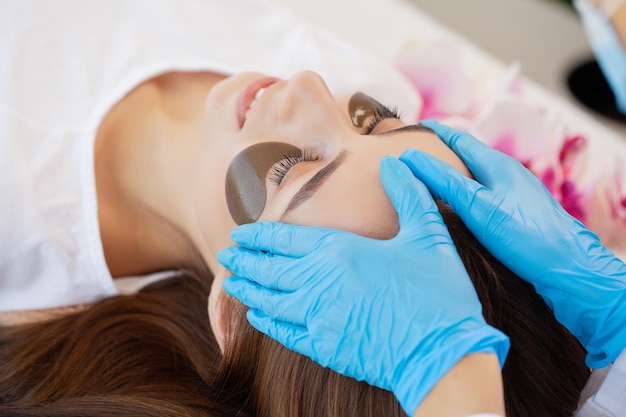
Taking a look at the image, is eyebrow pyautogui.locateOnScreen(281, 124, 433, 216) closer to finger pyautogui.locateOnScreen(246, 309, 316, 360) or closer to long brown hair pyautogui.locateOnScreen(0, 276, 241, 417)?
finger pyautogui.locateOnScreen(246, 309, 316, 360)

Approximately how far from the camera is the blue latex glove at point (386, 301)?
2.06 ft

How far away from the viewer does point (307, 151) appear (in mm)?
855

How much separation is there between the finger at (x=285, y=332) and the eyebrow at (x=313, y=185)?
0.15 m

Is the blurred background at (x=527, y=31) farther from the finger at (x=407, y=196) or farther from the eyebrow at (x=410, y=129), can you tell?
the finger at (x=407, y=196)

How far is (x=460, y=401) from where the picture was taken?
58cm

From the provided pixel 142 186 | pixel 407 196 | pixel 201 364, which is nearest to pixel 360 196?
pixel 407 196

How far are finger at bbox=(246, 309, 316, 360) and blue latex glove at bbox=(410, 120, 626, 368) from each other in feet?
0.83

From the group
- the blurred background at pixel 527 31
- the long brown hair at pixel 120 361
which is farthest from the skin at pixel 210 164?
the blurred background at pixel 527 31

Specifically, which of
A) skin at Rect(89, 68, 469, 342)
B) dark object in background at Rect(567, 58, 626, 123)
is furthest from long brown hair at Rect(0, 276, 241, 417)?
dark object in background at Rect(567, 58, 626, 123)

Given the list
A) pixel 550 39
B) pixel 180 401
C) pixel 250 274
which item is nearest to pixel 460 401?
pixel 250 274

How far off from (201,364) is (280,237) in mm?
362

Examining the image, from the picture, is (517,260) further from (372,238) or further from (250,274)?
(250,274)

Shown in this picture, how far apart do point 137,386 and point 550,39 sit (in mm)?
1921

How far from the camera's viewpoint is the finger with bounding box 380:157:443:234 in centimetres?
71
